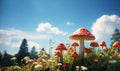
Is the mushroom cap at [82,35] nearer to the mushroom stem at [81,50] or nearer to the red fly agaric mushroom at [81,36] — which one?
the red fly agaric mushroom at [81,36]

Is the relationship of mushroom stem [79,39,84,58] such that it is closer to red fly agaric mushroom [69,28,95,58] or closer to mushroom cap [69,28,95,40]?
red fly agaric mushroom [69,28,95,58]

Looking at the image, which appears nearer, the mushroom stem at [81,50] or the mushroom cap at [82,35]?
the mushroom cap at [82,35]

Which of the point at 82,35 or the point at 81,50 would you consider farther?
the point at 81,50

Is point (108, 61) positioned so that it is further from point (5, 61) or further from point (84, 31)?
point (5, 61)

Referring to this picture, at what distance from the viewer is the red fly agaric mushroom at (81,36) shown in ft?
16.3

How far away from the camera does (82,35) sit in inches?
195

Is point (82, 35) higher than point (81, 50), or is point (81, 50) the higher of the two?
point (82, 35)

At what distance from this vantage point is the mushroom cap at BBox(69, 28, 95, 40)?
497 cm

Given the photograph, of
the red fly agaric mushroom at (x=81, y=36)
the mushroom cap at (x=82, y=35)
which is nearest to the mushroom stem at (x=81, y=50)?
the red fly agaric mushroom at (x=81, y=36)

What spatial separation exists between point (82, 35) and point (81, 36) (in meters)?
0.05

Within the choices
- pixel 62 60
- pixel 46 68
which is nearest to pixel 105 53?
pixel 62 60

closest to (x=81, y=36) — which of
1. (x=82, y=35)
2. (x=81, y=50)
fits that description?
(x=82, y=35)

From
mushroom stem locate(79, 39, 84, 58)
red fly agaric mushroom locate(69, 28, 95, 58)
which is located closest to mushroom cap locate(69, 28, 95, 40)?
red fly agaric mushroom locate(69, 28, 95, 58)

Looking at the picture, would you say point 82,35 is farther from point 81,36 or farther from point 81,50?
point 81,50
